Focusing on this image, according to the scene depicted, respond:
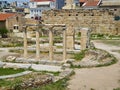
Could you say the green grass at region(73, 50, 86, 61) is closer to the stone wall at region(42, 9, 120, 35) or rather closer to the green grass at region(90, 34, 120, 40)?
the green grass at region(90, 34, 120, 40)

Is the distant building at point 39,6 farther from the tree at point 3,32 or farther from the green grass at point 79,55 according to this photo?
the green grass at point 79,55

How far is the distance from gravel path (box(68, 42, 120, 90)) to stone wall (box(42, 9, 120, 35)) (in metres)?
18.2

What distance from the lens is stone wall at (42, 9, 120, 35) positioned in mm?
37969

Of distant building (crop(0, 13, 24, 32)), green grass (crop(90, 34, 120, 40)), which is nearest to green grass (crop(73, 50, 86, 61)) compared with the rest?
green grass (crop(90, 34, 120, 40))

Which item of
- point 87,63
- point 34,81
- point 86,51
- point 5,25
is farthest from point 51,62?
point 5,25

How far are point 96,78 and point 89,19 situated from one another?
891 inches

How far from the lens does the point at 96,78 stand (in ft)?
54.3

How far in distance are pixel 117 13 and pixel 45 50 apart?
1920 centimetres

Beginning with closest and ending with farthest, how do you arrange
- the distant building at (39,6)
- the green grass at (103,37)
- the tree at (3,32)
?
the green grass at (103,37)
the tree at (3,32)
the distant building at (39,6)

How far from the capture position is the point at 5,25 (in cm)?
4147

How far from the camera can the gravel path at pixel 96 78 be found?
49.0 feet

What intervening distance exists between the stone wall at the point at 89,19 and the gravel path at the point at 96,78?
18.2 metres

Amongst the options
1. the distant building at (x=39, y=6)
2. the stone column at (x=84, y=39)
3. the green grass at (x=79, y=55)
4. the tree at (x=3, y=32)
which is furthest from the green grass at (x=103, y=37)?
the distant building at (x=39, y=6)

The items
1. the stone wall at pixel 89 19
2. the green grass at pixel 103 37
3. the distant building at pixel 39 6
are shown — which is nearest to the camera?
the green grass at pixel 103 37
